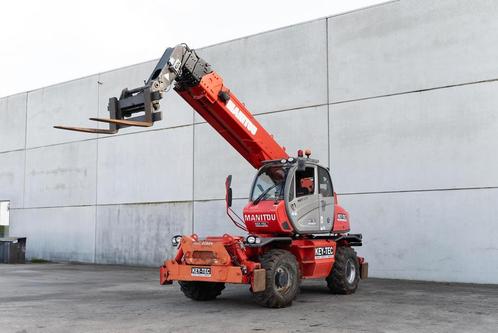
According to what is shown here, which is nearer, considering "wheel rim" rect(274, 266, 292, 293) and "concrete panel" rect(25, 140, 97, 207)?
"wheel rim" rect(274, 266, 292, 293)

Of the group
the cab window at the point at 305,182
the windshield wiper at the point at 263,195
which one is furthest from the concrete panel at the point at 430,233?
the windshield wiper at the point at 263,195

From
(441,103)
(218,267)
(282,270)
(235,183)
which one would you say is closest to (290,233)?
(282,270)

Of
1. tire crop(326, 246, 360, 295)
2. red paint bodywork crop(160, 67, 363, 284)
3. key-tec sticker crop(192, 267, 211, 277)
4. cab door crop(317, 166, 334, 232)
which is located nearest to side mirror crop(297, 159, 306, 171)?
red paint bodywork crop(160, 67, 363, 284)

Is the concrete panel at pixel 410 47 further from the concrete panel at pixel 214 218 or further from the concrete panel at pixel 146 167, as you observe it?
the concrete panel at pixel 146 167

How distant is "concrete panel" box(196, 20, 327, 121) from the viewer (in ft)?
59.2

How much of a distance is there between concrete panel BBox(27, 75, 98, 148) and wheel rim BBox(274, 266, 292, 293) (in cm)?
1542

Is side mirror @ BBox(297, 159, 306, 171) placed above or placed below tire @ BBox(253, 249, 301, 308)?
above

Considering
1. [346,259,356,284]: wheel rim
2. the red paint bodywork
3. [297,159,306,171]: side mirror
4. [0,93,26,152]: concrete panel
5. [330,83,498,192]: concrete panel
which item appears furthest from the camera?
[0,93,26,152]: concrete panel

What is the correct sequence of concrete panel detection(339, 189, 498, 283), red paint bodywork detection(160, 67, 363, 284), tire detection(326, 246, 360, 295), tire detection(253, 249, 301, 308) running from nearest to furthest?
tire detection(253, 249, 301, 308) → red paint bodywork detection(160, 67, 363, 284) → tire detection(326, 246, 360, 295) → concrete panel detection(339, 189, 498, 283)

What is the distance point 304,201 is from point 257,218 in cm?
103

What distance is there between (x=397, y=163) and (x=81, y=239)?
548 inches

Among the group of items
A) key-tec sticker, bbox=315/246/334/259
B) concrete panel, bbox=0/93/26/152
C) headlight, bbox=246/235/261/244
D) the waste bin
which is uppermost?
concrete panel, bbox=0/93/26/152

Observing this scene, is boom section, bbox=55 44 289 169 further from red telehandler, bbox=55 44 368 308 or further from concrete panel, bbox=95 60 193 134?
concrete panel, bbox=95 60 193 134

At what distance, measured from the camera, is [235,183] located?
64.1 feet
